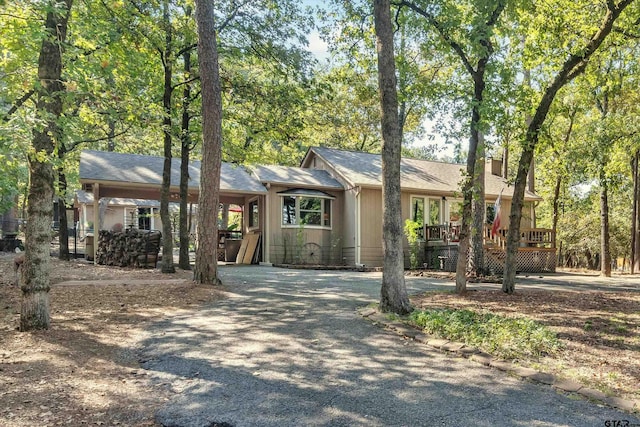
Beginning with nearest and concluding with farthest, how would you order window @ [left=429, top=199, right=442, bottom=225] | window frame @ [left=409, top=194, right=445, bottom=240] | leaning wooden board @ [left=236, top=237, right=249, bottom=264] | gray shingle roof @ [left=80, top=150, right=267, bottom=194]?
1. gray shingle roof @ [left=80, top=150, right=267, bottom=194]
2. leaning wooden board @ [left=236, top=237, right=249, bottom=264]
3. window frame @ [left=409, top=194, right=445, bottom=240]
4. window @ [left=429, top=199, right=442, bottom=225]

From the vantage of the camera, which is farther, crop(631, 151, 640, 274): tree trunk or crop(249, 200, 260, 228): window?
crop(249, 200, 260, 228): window

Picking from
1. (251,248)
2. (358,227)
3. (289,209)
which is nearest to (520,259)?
(358,227)

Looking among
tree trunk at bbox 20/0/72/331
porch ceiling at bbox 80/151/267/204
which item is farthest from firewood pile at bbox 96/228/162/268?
tree trunk at bbox 20/0/72/331

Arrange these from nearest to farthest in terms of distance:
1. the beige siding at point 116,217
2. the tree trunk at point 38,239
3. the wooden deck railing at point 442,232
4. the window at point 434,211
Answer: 1. the tree trunk at point 38,239
2. the wooden deck railing at point 442,232
3. the window at point 434,211
4. the beige siding at point 116,217

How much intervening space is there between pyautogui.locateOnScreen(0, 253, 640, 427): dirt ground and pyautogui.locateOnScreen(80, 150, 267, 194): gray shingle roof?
5.37 meters

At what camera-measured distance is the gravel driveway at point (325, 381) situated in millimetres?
2912

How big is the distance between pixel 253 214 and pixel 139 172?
16.0 ft

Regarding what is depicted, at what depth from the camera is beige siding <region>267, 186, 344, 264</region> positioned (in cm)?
1630

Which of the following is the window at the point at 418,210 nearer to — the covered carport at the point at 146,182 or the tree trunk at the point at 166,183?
the covered carport at the point at 146,182

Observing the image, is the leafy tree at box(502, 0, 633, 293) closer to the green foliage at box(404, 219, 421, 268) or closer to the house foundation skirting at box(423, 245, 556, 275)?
the house foundation skirting at box(423, 245, 556, 275)

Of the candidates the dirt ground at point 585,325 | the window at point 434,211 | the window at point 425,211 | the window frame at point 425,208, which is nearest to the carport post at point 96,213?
the dirt ground at point 585,325

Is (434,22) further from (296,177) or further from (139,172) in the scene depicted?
(139,172)

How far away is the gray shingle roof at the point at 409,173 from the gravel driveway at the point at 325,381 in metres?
11.1

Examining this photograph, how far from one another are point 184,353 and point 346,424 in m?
2.18
